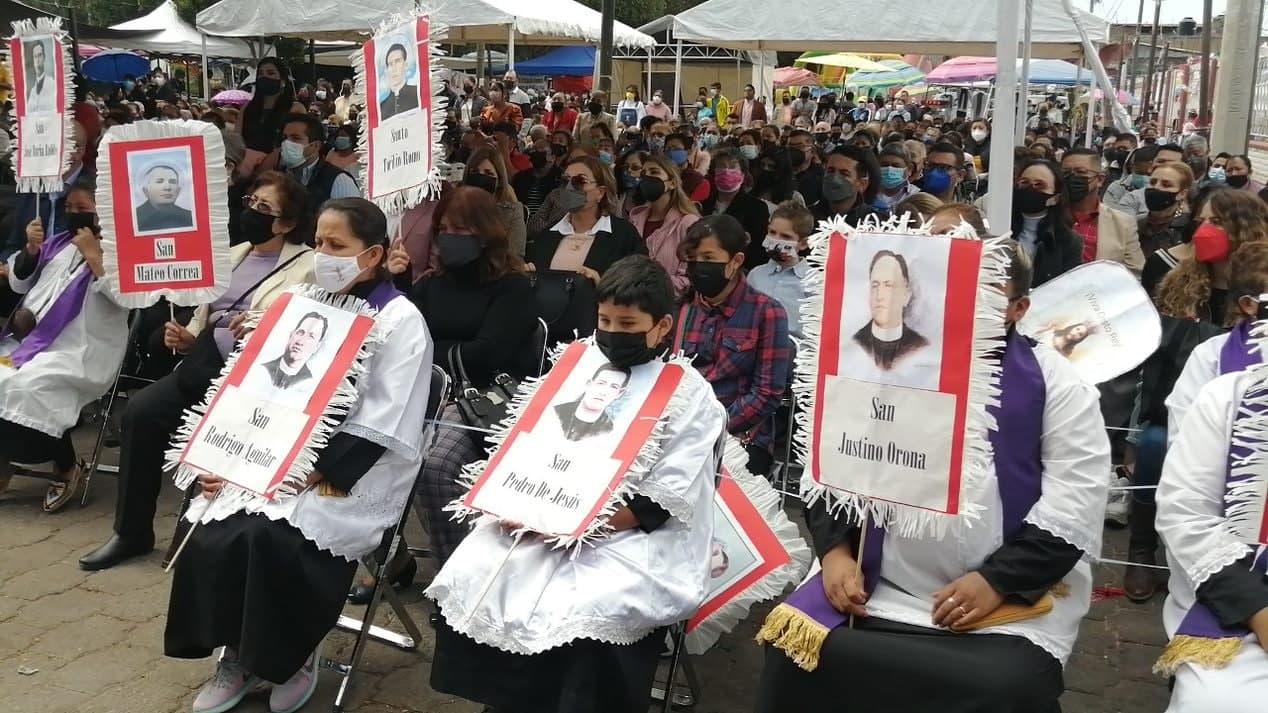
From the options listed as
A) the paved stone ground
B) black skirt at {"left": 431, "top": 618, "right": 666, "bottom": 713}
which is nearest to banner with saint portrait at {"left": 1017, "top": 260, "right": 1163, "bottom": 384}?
the paved stone ground

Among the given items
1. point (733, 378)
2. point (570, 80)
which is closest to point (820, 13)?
point (733, 378)

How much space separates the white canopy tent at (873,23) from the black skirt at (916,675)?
17.4ft

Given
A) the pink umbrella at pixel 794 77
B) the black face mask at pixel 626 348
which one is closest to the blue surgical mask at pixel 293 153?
the black face mask at pixel 626 348

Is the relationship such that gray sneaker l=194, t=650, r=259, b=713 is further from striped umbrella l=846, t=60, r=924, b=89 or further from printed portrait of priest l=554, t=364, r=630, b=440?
striped umbrella l=846, t=60, r=924, b=89

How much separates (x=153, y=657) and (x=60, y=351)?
80.8 inches

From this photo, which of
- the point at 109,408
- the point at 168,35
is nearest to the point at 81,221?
the point at 109,408

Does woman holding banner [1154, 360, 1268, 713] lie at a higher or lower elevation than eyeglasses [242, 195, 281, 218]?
lower

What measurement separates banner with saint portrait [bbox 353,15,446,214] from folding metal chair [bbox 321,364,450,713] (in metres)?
0.91

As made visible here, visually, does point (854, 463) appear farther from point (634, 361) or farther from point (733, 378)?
point (733, 378)

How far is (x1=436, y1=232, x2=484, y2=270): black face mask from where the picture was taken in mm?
4793

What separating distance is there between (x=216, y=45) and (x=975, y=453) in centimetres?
2644

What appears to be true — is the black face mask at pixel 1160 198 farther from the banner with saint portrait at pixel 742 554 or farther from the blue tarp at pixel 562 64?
the blue tarp at pixel 562 64

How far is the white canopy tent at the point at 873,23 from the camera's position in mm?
7379

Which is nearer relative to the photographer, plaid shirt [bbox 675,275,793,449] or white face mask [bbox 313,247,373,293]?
white face mask [bbox 313,247,373,293]
